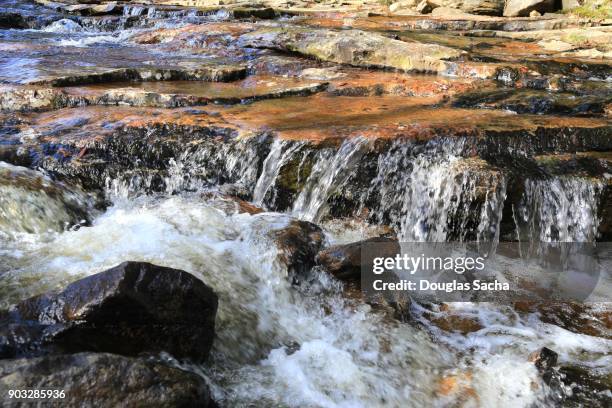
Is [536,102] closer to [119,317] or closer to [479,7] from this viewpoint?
[119,317]

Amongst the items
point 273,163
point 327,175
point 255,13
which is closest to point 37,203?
point 273,163

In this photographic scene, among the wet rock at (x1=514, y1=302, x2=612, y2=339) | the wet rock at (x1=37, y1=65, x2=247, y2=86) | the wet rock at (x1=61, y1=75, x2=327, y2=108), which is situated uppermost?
the wet rock at (x1=37, y1=65, x2=247, y2=86)

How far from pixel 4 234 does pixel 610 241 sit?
20.0ft

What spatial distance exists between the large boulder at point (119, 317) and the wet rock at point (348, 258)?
1.50m

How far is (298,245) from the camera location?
185 inches

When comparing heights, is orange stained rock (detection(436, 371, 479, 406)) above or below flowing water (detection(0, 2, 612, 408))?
below

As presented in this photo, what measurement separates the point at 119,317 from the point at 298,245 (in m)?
2.05

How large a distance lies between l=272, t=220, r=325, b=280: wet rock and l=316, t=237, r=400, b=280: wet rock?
13 cm

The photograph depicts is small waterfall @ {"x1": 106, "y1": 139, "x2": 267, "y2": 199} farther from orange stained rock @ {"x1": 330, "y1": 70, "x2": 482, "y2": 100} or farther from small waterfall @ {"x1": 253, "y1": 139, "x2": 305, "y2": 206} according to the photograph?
orange stained rock @ {"x1": 330, "y1": 70, "x2": 482, "y2": 100}

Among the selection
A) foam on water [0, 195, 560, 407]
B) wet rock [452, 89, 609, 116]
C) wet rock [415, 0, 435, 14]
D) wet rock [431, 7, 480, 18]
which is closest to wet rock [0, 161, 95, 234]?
foam on water [0, 195, 560, 407]

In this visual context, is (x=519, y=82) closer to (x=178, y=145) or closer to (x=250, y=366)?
(x=178, y=145)

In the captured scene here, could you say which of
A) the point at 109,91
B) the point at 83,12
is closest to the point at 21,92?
the point at 109,91

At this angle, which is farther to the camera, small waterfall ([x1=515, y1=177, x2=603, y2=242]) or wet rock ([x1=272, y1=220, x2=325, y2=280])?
small waterfall ([x1=515, y1=177, x2=603, y2=242])

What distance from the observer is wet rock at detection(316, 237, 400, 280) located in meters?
4.42
